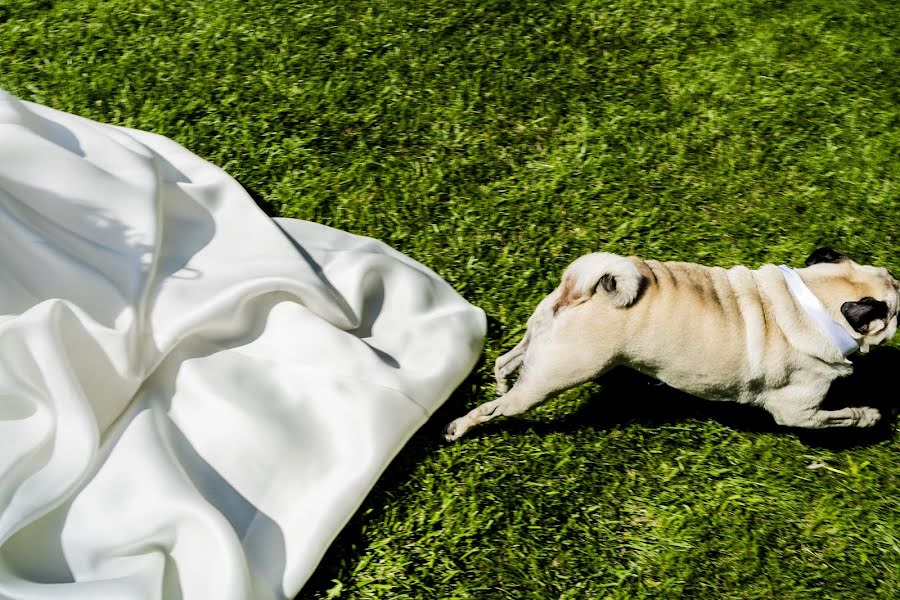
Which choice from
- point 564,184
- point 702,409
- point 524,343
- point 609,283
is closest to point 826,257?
point 702,409

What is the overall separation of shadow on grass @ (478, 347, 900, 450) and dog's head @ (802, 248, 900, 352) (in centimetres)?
80

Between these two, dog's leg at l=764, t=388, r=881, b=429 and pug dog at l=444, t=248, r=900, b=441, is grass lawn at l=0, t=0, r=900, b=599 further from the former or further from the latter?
pug dog at l=444, t=248, r=900, b=441

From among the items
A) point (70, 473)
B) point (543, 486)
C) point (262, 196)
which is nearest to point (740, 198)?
point (543, 486)

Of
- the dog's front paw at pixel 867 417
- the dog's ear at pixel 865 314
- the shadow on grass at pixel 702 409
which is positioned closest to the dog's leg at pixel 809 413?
the dog's front paw at pixel 867 417

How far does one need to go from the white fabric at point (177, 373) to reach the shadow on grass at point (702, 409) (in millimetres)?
687

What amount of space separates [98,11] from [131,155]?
2110mm

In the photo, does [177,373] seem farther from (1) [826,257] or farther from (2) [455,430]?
(1) [826,257]

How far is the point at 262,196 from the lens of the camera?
14.8ft

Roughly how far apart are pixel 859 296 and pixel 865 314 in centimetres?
18

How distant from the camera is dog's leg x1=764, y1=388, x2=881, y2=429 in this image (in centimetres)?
344

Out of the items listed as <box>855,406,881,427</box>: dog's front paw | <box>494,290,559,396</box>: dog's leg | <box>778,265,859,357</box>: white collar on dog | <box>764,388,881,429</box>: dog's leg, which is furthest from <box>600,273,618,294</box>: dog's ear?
<box>855,406,881,427</box>: dog's front paw

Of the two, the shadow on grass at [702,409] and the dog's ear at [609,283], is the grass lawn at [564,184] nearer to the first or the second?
the shadow on grass at [702,409]

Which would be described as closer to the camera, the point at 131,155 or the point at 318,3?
the point at 131,155

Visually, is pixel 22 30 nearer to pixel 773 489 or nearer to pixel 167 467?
pixel 167 467
